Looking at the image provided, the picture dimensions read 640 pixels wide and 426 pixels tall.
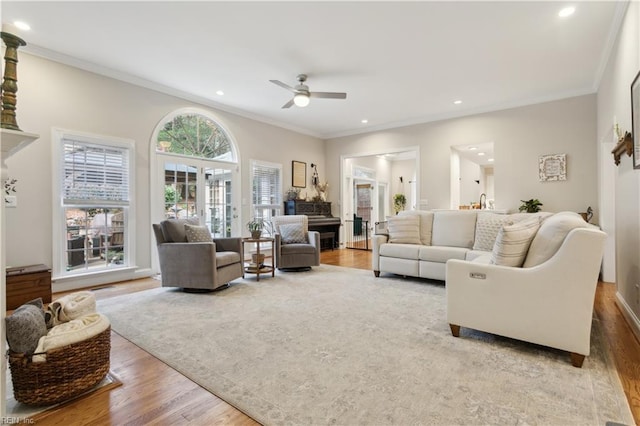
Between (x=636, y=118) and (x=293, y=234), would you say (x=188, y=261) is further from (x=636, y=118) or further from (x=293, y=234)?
(x=636, y=118)

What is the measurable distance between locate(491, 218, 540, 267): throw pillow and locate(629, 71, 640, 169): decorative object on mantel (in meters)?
1.02

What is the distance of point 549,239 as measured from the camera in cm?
215

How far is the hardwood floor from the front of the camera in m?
1.53

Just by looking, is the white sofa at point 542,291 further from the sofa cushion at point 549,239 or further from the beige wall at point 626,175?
the beige wall at point 626,175

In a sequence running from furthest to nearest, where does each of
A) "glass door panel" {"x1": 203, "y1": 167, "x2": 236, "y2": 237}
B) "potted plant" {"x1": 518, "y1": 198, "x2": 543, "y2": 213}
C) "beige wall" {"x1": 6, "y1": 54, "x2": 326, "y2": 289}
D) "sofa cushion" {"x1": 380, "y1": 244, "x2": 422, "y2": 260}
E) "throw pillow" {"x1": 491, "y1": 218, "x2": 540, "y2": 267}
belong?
1. "glass door panel" {"x1": 203, "y1": 167, "x2": 236, "y2": 237}
2. "potted plant" {"x1": 518, "y1": 198, "x2": 543, "y2": 213}
3. "sofa cushion" {"x1": 380, "y1": 244, "x2": 422, "y2": 260}
4. "beige wall" {"x1": 6, "y1": 54, "x2": 326, "y2": 289}
5. "throw pillow" {"x1": 491, "y1": 218, "x2": 540, "y2": 267}

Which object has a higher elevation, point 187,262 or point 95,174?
point 95,174

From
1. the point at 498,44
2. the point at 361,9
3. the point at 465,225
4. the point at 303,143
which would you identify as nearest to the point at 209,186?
the point at 303,143

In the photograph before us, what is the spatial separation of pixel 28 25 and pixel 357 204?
7.98m

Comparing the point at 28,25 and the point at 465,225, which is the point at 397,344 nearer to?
the point at 465,225

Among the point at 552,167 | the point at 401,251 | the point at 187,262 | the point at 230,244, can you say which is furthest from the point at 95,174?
the point at 552,167

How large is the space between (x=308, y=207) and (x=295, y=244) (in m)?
2.24

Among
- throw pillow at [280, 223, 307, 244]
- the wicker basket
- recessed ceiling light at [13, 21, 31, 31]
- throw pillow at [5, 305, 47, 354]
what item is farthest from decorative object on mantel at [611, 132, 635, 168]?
recessed ceiling light at [13, 21, 31, 31]

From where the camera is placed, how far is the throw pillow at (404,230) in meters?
4.56

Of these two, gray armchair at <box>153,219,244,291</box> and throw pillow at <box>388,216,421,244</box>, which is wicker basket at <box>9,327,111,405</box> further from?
throw pillow at <box>388,216,421,244</box>
